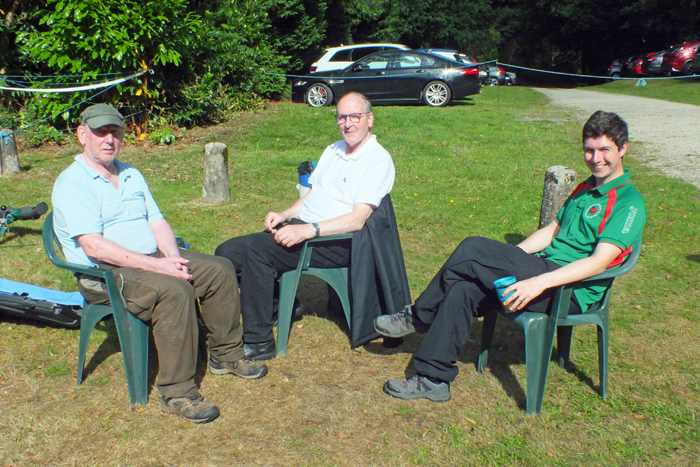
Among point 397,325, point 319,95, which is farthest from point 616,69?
point 397,325

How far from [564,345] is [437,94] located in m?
11.6

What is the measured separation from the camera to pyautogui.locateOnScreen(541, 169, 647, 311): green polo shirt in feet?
10.0

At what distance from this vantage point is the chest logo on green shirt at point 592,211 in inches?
126

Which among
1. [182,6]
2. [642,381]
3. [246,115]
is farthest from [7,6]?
[642,381]

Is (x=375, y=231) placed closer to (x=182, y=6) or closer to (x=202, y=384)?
(x=202, y=384)

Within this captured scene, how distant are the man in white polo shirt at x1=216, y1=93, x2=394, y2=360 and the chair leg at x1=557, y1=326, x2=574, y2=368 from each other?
134 centimetres

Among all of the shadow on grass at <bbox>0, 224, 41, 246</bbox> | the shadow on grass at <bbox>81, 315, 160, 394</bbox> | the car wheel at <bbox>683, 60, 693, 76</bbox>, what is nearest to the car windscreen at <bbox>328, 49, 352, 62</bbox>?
the shadow on grass at <bbox>0, 224, 41, 246</bbox>

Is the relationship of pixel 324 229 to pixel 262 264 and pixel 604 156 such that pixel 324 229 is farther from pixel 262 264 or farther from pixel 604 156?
pixel 604 156

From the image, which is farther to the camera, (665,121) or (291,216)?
(665,121)

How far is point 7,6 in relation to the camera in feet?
35.1

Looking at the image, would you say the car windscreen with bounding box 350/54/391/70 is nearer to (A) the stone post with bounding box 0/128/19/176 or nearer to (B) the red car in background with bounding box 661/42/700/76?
(A) the stone post with bounding box 0/128/19/176

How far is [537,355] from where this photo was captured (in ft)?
10.2

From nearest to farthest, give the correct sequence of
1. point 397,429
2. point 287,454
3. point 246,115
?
1. point 287,454
2. point 397,429
3. point 246,115

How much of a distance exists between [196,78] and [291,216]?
7.90 meters
